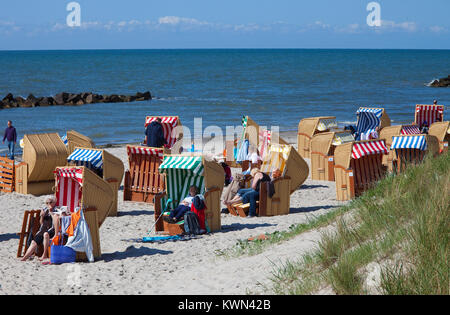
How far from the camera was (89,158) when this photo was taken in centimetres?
1295

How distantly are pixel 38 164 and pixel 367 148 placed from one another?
23.9ft

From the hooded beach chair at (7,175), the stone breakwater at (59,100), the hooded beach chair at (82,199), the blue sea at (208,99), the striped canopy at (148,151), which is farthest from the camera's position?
the stone breakwater at (59,100)

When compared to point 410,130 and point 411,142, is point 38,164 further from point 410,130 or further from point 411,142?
point 410,130

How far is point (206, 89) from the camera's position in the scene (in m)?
64.4

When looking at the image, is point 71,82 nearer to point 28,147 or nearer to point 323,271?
point 28,147

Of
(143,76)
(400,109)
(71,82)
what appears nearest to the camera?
(400,109)

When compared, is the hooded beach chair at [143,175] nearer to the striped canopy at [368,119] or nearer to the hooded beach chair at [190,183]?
the hooded beach chair at [190,183]

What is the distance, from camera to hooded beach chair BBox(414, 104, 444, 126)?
21.2 m

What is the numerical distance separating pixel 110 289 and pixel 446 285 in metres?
4.12

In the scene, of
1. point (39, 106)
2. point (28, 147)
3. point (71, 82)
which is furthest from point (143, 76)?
point (28, 147)

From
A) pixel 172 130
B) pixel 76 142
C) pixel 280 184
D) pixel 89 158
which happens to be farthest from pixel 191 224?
pixel 172 130

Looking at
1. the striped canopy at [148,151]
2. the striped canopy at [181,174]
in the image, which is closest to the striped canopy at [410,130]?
the striped canopy at [148,151]

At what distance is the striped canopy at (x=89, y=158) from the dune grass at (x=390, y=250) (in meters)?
6.31

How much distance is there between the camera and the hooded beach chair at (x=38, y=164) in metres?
14.3
